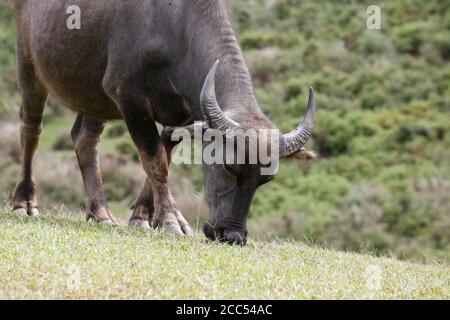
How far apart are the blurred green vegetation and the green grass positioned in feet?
39.2

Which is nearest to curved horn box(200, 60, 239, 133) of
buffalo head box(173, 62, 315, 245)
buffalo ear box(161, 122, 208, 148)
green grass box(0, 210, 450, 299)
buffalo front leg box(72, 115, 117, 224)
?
buffalo head box(173, 62, 315, 245)

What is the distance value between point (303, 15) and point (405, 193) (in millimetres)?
18492

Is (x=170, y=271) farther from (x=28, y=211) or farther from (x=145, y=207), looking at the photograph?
(x=28, y=211)

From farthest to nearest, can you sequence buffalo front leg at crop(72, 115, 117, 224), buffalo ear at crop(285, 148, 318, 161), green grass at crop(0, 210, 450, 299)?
buffalo front leg at crop(72, 115, 117, 224)
buffalo ear at crop(285, 148, 318, 161)
green grass at crop(0, 210, 450, 299)

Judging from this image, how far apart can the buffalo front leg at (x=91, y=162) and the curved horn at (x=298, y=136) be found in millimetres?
3053

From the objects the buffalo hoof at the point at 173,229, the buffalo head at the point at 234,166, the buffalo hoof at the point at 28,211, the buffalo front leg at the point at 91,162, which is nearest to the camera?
the buffalo head at the point at 234,166

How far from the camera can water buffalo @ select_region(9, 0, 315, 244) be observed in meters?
8.73

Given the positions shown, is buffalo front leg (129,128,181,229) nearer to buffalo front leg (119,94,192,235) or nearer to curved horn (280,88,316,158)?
buffalo front leg (119,94,192,235)

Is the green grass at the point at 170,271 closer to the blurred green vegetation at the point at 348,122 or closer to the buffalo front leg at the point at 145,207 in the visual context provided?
the buffalo front leg at the point at 145,207

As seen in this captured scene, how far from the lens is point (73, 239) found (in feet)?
26.2

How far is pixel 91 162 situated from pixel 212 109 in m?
3.36

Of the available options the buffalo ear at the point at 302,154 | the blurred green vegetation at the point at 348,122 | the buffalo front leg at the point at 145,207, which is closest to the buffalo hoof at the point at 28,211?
the buffalo front leg at the point at 145,207

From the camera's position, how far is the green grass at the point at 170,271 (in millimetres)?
6180

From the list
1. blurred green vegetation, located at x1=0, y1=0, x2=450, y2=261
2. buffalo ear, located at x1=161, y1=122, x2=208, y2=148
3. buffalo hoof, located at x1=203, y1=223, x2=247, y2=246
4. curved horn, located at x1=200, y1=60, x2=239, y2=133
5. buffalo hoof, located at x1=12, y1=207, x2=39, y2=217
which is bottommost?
blurred green vegetation, located at x1=0, y1=0, x2=450, y2=261
